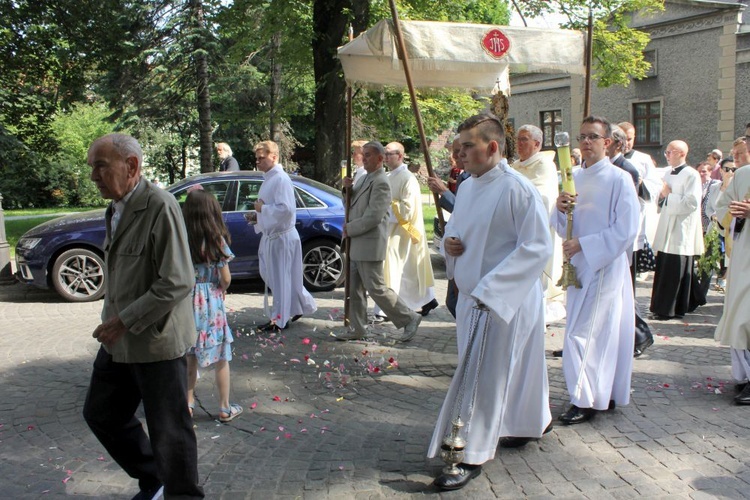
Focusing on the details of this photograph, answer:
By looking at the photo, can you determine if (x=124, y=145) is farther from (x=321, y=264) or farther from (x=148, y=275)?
(x=321, y=264)

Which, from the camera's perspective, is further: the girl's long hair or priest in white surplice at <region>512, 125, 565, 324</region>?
priest in white surplice at <region>512, 125, 565, 324</region>

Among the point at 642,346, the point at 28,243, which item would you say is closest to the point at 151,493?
the point at 642,346

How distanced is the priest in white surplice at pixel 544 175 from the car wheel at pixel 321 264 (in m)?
3.60

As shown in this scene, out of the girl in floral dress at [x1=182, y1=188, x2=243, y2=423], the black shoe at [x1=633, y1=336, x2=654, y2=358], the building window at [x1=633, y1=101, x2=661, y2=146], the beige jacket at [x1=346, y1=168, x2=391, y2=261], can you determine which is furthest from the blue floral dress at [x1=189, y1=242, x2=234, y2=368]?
the building window at [x1=633, y1=101, x2=661, y2=146]

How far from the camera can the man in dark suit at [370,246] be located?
712 cm

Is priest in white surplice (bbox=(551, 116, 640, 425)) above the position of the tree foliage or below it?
below

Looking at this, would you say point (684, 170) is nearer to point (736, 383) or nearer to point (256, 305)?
point (736, 383)

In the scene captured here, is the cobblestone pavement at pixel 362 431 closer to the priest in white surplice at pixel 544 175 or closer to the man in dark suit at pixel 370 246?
the man in dark suit at pixel 370 246

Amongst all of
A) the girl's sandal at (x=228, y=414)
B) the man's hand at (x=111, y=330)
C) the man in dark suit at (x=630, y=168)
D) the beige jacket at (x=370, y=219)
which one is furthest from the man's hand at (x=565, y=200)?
the man's hand at (x=111, y=330)

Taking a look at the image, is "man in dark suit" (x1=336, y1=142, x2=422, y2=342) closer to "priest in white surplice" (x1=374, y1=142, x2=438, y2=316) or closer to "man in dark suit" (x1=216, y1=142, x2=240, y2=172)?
"priest in white surplice" (x1=374, y1=142, x2=438, y2=316)

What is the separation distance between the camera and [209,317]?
5.02m

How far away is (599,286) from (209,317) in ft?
8.99

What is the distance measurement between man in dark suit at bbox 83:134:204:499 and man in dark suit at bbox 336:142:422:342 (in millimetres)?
3670

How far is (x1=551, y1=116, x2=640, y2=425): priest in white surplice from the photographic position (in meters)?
4.85
